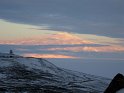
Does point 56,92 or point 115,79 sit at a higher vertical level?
point 115,79

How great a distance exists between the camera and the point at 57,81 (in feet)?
232

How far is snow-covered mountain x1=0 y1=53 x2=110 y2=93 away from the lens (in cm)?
6334

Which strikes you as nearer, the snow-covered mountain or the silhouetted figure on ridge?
the silhouetted figure on ridge

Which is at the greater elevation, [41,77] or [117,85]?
[117,85]

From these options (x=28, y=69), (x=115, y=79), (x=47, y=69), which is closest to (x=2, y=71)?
(x=28, y=69)

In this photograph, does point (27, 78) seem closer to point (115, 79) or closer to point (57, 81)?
point (57, 81)

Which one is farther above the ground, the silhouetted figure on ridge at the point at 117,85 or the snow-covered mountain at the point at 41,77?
the silhouetted figure on ridge at the point at 117,85

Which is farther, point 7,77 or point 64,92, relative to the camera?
point 7,77

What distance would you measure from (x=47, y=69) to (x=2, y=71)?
44.9 feet

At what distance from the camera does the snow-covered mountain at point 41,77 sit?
6334 centimetres

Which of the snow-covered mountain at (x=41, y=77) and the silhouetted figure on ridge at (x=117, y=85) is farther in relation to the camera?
the snow-covered mountain at (x=41, y=77)

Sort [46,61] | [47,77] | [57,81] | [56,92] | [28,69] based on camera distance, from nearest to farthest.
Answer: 1. [56,92]
2. [57,81]
3. [47,77]
4. [28,69]
5. [46,61]

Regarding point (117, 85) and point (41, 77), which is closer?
point (117, 85)

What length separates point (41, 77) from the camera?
249 feet
